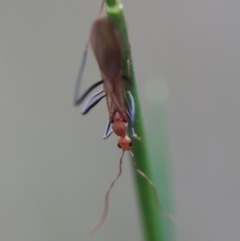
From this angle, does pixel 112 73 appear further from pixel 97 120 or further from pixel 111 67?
pixel 97 120

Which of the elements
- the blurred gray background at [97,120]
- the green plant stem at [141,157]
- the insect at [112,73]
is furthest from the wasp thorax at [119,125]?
the blurred gray background at [97,120]

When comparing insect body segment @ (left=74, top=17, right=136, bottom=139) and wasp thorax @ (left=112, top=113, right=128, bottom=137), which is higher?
insect body segment @ (left=74, top=17, right=136, bottom=139)

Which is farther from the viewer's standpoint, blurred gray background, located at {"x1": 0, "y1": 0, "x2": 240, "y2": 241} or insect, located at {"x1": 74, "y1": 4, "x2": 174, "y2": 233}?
blurred gray background, located at {"x1": 0, "y1": 0, "x2": 240, "y2": 241}

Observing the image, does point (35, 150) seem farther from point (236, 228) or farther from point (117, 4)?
point (117, 4)

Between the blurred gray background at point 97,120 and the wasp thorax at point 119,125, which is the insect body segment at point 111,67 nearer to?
the wasp thorax at point 119,125

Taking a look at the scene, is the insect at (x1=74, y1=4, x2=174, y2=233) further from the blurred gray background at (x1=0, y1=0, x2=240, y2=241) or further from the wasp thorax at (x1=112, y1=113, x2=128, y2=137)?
the blurred gray background at (x1=0, y1=0, x2=240, y2=241)

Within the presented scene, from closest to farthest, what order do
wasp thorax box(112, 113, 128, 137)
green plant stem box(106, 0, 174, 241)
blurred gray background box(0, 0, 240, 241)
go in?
green plant stem box(106, 0, 174, 241) < wasp thorax box(112, 113, 128, 137) < blurred gray background box(0, 0, 240, 241)

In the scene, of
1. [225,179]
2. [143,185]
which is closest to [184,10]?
[225,179]

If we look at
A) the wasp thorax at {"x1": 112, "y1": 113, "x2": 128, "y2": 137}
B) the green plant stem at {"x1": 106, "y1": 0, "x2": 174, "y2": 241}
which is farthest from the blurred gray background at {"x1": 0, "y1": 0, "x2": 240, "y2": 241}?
the green plant stem at {"x1": 106, "y1": 0, "x2": 174, "y2": 241}
